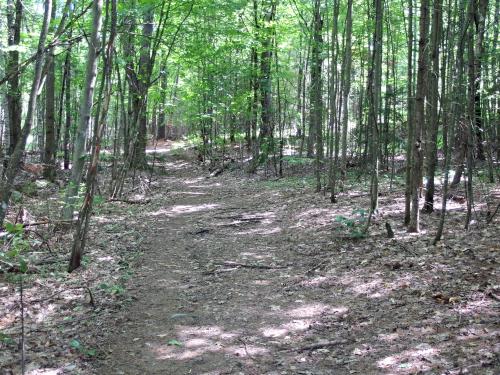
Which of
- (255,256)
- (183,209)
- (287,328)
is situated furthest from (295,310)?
(183,209)

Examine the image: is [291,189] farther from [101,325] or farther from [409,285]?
[101,325]

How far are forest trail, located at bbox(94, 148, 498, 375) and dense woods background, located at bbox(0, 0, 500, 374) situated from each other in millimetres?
1228

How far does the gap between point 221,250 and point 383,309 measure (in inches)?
161

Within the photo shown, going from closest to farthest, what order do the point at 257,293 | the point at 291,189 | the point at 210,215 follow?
the point at 257,293 < the point at 210,215 < the point at 291,189

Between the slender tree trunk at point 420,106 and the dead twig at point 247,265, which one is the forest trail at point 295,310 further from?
the slender tree trunk at point 420,106

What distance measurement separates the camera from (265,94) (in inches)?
A: 773

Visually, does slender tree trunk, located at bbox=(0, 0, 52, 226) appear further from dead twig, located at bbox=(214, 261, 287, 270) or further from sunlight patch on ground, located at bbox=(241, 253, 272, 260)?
Result: sunlight patch on ground, located at bbox=(241, 253, 272, 260)

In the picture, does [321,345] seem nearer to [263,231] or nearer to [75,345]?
[75,345]

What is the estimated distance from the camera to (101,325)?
5520 millimetres

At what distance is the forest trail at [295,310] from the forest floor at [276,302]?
0.02 m

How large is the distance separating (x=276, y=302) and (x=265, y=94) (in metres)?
14.5

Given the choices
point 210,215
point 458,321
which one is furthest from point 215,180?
point 458,321

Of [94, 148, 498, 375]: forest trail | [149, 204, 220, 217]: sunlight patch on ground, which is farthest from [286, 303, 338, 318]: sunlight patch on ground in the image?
[149, 204, 220, 217]: sunlight patch on ground

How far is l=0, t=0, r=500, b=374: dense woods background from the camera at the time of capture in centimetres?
771
